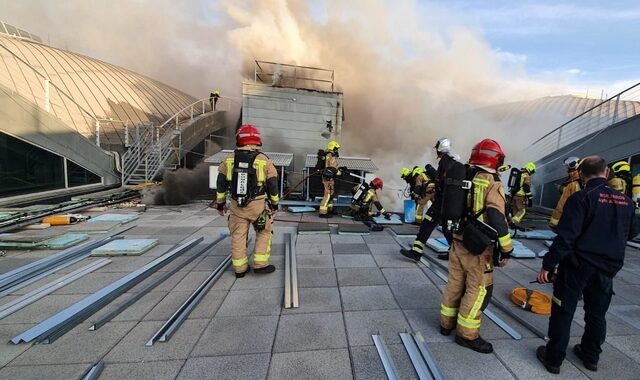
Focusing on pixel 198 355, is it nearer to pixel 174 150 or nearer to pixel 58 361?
pixel 58 361

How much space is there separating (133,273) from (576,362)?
4.49m

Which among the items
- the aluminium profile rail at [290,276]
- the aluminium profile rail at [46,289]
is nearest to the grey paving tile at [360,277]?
the aluminium profile rail at [290,276]

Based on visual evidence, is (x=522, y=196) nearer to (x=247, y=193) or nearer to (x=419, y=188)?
(x=419, y=188)

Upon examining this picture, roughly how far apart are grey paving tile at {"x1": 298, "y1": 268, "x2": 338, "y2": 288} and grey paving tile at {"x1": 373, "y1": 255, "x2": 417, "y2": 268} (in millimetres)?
811

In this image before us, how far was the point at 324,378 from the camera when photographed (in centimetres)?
196

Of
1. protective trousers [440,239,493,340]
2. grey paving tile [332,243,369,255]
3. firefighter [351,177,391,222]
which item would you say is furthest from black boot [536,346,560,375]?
firefighter [351,177,391,222]

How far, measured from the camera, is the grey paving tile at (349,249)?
4680mm

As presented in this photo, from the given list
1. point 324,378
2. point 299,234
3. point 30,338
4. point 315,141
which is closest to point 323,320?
point 324,378

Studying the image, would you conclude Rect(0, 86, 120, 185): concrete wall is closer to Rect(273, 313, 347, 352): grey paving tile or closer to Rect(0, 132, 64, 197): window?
Rect(0, 132, 64, 197): window

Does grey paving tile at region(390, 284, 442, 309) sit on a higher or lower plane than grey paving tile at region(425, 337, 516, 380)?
higher

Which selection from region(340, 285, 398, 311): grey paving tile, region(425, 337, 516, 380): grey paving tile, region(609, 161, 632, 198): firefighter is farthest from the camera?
region(609, 161, 632, 198): firefighter

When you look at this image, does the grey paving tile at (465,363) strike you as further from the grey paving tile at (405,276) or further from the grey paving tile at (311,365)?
the grey paving tile at (405,276)

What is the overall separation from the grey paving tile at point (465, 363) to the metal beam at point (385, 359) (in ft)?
1.18

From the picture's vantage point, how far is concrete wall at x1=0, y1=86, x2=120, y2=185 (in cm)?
740
